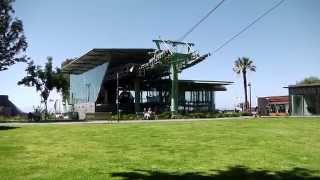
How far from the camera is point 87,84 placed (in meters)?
92.6

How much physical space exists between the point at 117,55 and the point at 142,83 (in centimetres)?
812

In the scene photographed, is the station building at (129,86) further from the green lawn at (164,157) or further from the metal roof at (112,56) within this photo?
the green lawn at (164,157)

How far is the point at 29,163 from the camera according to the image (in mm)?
14555

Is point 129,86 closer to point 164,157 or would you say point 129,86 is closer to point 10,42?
point 10,42

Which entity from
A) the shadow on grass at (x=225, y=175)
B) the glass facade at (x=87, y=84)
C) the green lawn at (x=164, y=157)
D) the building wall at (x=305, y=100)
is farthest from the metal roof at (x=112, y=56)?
the shadow on grass at (x=225, y=175)

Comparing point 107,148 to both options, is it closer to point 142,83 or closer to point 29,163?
point 29,163

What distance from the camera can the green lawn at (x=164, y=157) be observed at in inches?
516

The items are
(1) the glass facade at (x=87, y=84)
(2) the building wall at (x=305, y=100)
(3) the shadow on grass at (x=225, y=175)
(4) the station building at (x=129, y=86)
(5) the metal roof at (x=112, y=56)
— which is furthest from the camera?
(1) the glass facade at (x=87, y=84)

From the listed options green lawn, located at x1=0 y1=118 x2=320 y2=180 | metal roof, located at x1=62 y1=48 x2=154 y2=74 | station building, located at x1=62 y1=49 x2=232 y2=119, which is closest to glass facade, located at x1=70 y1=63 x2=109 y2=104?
station building, located at x1=62 y1=49 x2=232 y2=119

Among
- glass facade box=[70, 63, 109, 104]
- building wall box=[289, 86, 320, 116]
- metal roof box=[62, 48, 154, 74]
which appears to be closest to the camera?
building wall box=[289, 86, 320, 116]

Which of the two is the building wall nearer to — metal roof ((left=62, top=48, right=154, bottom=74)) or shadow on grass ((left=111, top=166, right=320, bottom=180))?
metal roof ((left=62, top=48, right=154, bottom=74))

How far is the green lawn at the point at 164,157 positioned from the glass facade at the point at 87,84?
62.3 meters

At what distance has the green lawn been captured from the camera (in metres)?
13.1

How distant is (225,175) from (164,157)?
3045 mm
